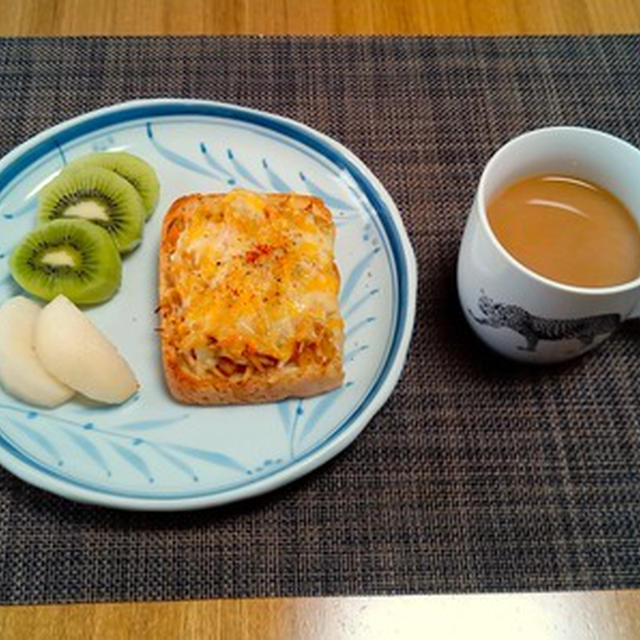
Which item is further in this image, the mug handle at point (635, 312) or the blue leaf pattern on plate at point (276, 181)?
the blue leaf pattern on plate at point (276, 181)

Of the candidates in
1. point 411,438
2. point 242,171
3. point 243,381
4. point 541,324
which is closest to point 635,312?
point 541,324

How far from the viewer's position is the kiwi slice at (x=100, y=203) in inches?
53.8

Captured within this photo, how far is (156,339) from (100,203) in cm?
26

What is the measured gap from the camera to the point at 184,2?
1.77 metres

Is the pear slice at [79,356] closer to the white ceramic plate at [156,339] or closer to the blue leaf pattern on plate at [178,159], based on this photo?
the white ceramic plate at [156,339]

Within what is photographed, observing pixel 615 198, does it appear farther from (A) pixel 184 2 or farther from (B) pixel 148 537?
(A) pixel 184 2

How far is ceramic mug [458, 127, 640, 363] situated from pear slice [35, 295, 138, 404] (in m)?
0.57

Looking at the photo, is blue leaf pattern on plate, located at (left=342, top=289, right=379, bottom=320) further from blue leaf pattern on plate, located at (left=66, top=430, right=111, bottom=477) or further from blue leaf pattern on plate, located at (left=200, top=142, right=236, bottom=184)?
blue leaf pattern on plate, located at (left=66, top=430, right=111, bottom=477)

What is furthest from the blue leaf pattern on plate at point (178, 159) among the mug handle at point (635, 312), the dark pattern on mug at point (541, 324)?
the mug handle at point (635, 312)

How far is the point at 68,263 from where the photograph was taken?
1300 millimetres

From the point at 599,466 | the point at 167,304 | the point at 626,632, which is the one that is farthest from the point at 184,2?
the point at 626,632

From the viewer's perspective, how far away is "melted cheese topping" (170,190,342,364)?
1219mm

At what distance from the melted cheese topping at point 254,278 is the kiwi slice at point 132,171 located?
0.44 feet

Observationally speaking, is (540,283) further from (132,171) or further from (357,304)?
(132,171)
